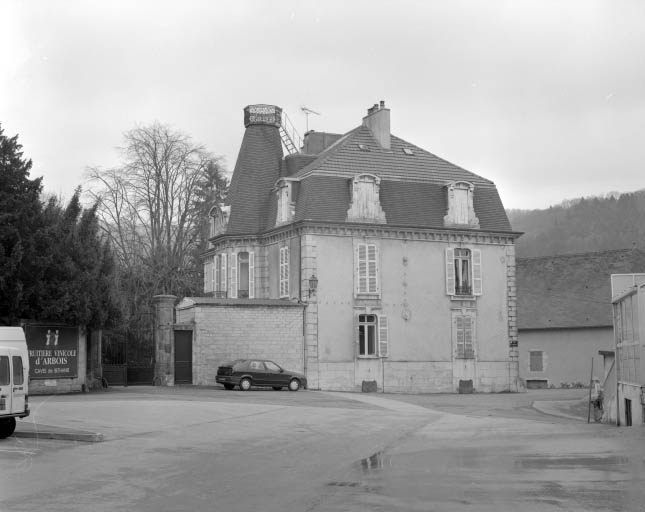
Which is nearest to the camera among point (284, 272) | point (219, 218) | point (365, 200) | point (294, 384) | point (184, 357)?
point (294, 384)

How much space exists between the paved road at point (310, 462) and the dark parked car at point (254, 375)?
853 centimetres

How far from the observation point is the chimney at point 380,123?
44750mm

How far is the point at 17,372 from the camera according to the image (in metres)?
18.0

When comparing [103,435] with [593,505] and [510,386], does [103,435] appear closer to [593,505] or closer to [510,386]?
[593,505]

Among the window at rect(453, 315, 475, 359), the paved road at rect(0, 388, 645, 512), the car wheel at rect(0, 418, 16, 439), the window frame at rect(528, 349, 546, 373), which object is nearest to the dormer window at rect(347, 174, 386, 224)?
the window at rect(453, 315, 475, 359)

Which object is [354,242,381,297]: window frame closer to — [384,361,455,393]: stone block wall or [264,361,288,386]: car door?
[384,361,455,393]: stone block wall

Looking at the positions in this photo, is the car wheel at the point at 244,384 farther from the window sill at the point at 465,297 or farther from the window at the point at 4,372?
the window at the point at 4,372

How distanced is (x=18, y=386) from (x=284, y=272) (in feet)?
81.0

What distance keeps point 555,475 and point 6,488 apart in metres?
7.20

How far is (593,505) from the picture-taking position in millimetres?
10148

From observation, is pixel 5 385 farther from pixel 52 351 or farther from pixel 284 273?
pixel 284 273

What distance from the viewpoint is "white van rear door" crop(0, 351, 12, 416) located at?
17.5 meters

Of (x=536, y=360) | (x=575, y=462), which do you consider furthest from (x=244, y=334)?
(x=575, y=462)

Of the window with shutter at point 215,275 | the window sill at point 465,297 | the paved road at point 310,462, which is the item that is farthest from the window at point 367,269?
the paved road at point 310,462
